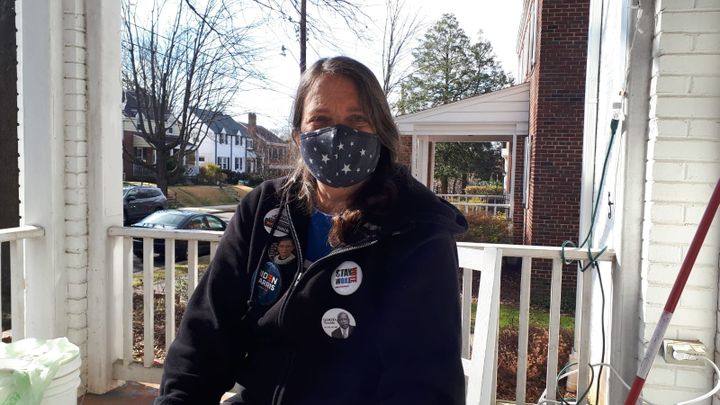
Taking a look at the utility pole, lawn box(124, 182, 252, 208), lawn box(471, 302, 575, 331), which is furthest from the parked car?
lawn box(124, 182, 252, 208)

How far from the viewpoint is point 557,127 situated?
8.96 metres

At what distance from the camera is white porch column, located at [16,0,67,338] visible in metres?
2.93

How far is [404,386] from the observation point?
1313mm

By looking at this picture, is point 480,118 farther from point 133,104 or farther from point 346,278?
point 346,278

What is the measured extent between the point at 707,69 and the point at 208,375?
2.14m

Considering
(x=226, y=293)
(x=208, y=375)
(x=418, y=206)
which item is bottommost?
(x=208, y=375)

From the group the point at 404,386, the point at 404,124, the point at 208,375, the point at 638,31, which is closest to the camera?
the point at 404,386

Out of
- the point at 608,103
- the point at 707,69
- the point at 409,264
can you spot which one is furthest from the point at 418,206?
the point at 608,103

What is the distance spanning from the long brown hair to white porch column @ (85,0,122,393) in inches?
71.9

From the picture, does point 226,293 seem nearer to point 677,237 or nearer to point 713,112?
point 677,237

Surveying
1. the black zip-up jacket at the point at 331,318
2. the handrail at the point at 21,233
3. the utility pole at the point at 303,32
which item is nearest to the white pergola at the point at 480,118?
the utility pole at the point at 303,32

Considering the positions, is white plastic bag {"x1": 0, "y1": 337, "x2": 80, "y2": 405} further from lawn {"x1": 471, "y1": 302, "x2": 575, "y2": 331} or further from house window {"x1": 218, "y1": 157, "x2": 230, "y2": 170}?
house window {"x1": 218, "y1": 157, "x2": 230, "y2": 170}

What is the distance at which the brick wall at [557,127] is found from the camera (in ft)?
29.2

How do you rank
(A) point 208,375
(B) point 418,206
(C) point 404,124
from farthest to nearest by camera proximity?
(C) point 404,124, (A) point 208,375, (B) point 418,206
